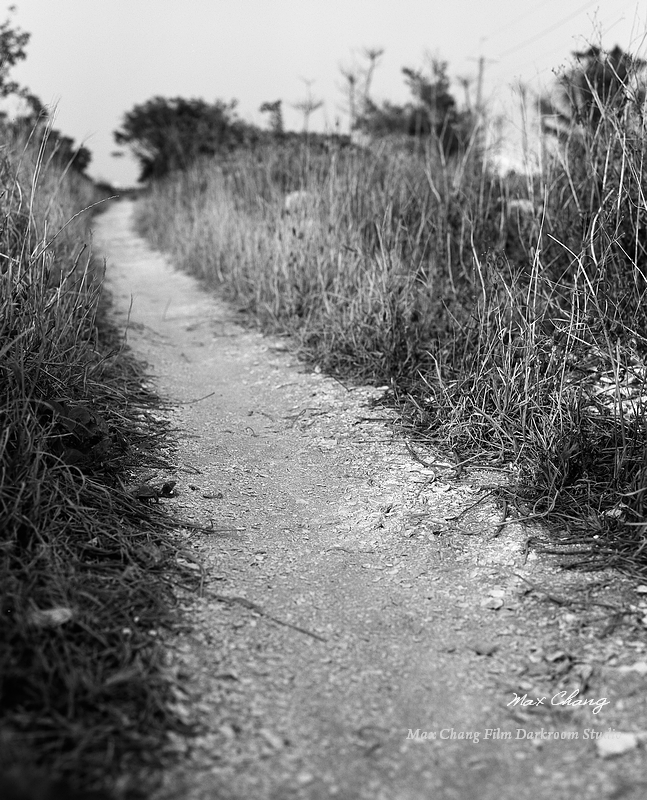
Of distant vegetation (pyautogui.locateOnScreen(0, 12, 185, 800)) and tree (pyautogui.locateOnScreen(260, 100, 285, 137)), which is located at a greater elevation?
tree (pyautogui.locateOnScreen(260, 100, 285, 137))

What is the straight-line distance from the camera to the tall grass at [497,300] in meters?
2.47

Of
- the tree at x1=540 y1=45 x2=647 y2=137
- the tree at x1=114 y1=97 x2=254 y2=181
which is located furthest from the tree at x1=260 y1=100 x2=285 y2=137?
the tree at x1=540 y1=45 x2=647 y2=137

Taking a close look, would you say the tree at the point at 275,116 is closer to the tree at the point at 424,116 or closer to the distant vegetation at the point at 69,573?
the tree at the point at 424,116

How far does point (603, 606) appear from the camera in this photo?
190cm

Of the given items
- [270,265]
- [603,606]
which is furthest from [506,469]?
[270,265]

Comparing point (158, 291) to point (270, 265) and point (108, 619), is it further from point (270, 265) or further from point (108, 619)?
point (108, 619)

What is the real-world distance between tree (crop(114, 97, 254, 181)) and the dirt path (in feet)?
30.1

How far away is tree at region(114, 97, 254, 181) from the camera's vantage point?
1369 cm

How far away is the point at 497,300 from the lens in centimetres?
304
